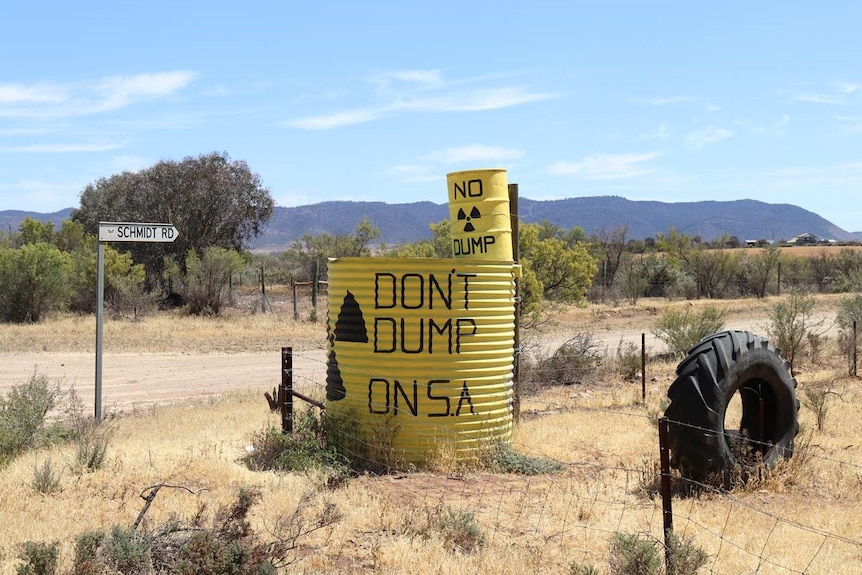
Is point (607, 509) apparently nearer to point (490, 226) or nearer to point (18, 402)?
point (490, 226)

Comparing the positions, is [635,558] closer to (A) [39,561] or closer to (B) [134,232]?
(A) [39,561]

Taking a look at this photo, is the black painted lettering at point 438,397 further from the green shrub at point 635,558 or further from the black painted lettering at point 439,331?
the green shrub at point 635,558

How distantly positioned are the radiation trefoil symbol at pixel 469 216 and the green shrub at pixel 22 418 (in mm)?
5384

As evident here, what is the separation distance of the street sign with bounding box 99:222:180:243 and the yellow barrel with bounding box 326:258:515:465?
10.4ft

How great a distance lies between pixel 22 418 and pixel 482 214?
5.69 metres

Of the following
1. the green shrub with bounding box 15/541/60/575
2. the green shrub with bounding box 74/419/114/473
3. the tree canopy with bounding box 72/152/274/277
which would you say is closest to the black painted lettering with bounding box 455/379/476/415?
the green shrub with bounding box 74/419/114/473

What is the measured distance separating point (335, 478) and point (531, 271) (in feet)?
34.7

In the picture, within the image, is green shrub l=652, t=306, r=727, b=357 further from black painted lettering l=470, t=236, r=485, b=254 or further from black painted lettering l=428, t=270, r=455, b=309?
black painted lettering l=428, t=270, r=455, b=309

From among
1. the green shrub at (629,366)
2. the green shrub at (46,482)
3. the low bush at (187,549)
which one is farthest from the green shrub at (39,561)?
the green shrub at (629,366)

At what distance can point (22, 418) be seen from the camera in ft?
33.2

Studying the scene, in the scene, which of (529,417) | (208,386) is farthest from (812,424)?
(208,386)

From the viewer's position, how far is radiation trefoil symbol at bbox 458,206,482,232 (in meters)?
10.5

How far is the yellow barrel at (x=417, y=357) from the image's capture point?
9.11 metres

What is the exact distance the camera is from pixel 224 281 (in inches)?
1368
